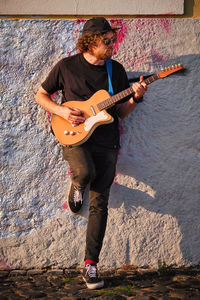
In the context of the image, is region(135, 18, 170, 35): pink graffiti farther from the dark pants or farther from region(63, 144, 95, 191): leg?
region(63, 144, 95, 191): leg

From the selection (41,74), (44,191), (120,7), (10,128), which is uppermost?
(120,7)

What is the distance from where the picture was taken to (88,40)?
3.17 metres

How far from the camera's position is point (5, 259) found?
3516 millimetres

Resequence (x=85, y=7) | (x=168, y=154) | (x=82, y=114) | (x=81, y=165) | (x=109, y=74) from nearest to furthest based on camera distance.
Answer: (x=81, y=165) → (x=82, y=114) → (x=109, y=74) → (x=85, y=7) → (x=168, y=154)

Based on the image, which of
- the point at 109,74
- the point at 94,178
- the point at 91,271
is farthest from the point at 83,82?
the point at 91,271

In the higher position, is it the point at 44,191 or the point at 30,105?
the point at 30,105

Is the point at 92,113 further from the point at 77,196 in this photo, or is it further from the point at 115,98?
the point at 77,196

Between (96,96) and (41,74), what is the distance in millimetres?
704

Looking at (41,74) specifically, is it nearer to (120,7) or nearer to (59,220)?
(120,7)

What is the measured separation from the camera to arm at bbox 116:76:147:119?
3.04 metres

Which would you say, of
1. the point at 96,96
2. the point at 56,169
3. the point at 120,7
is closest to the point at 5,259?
the point at 56,169

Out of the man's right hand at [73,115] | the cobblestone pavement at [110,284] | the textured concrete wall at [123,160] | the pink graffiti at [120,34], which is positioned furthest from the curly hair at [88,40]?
the cobblestone pavement at [110,284]

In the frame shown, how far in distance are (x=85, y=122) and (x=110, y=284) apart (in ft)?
4.44

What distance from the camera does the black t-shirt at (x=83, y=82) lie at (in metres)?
3.18
